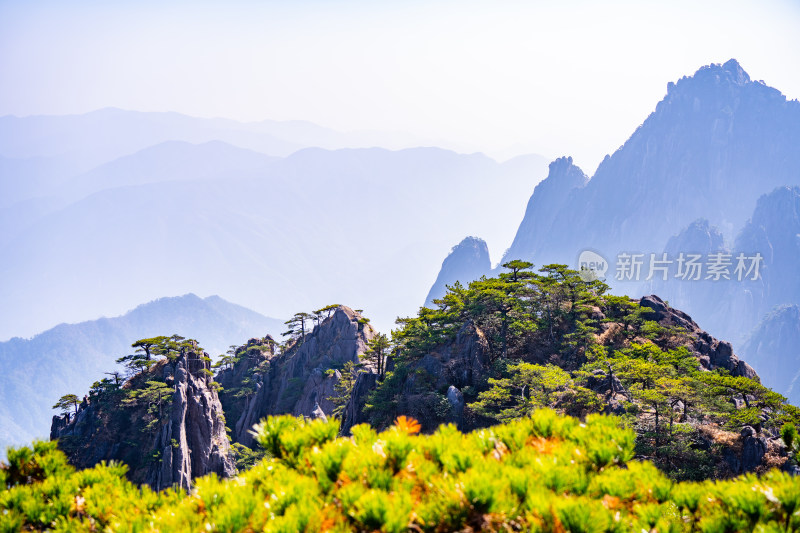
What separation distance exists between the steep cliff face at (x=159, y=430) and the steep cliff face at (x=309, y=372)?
12.3 m

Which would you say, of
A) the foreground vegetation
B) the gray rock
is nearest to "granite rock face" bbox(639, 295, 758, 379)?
the gray rock

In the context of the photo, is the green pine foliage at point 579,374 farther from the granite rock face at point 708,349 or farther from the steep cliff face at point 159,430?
the steep cliff face at point 159,430

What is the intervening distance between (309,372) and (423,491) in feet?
233

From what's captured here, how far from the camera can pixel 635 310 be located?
47656mm

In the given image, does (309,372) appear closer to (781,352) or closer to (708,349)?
(708,349)

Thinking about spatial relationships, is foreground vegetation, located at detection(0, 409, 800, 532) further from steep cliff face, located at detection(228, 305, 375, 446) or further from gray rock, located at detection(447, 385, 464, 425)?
steep cliff face, located at detection(228, 305, 375, 446)

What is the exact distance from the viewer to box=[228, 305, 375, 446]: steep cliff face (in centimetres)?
6738

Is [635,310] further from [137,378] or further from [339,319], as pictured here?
[137,378]

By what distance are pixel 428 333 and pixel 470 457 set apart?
38.9 m

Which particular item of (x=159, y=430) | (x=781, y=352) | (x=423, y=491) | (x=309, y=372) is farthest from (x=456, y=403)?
(x=781, y=352)

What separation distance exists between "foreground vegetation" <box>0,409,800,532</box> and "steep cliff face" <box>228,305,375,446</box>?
60.4 meters

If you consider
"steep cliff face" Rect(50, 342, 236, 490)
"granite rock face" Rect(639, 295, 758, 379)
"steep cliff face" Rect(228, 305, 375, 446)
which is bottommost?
"steep cliff face" Rect(50, 342, 236, 490)

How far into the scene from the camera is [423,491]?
209 inches

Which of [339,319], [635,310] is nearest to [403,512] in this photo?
[635,310]
